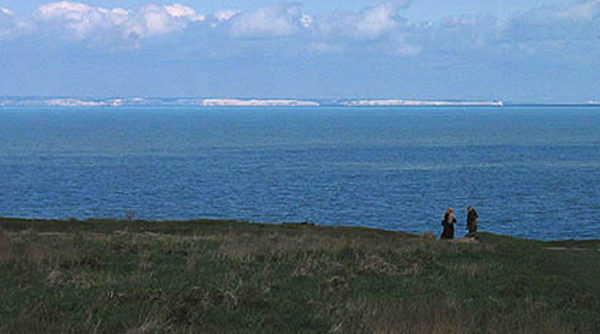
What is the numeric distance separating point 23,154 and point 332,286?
399ft

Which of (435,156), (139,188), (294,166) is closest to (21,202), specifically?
(139,188)

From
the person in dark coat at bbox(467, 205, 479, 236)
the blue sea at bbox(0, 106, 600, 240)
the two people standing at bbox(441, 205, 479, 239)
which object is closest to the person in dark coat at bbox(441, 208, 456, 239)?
the two people standing at bbox(441, 205, 479, 239)

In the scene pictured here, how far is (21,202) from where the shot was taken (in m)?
69.9

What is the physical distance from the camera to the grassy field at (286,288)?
11.8 meters

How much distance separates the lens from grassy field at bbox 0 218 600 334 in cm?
1179

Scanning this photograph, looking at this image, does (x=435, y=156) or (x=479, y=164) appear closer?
(x=479, y=164)

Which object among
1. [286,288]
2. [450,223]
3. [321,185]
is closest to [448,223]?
[450,223]

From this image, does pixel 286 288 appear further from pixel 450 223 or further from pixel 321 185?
pixel 321 185

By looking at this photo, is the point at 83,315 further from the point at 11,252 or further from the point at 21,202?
the point at 21,202

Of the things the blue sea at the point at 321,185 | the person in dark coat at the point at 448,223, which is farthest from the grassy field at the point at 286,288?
the blue sea at the point at 321,185

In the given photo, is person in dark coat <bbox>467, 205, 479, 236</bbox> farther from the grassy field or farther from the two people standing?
the grassy field

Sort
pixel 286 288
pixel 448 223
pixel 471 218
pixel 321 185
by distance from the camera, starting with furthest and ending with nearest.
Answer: pixel 321 185, pixel 471 218, pixel 448 223, pixel 286 288

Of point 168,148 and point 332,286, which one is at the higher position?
point 332,286

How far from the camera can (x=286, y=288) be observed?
15.4 metres
